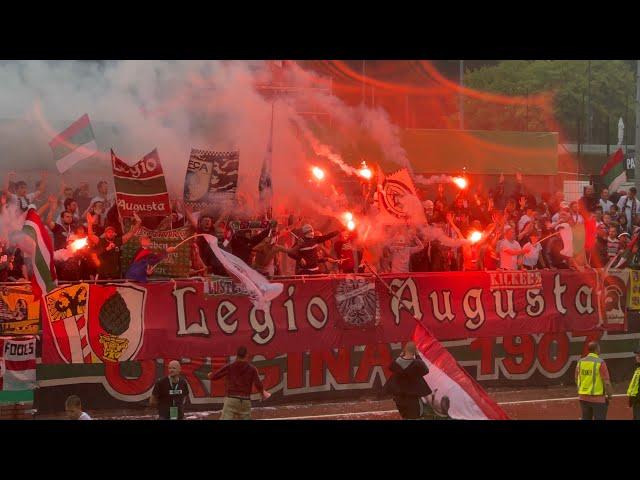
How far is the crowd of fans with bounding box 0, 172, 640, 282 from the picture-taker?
39.4 ft

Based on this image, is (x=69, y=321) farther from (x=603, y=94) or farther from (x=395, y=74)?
(x=603, y=94)

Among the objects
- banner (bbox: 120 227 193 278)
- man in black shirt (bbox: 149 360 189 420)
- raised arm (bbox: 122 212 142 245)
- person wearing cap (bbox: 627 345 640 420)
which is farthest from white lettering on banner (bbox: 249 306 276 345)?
person wearing cap (bbox: 627 345 640 420)

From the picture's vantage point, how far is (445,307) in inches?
485

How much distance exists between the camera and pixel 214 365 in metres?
11.5

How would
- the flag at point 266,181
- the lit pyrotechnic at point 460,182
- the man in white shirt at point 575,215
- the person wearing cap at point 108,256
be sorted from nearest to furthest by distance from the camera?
the person wearing cap at point 108,256
the flag at point 266,181
the man in white shirt at point 575,215
the lit pyrotechnic at point 460,182

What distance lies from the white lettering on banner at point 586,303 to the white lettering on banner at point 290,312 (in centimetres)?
424

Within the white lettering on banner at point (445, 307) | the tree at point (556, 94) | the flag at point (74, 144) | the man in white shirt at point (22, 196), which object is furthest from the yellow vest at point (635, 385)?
the tree at point (556, 94)

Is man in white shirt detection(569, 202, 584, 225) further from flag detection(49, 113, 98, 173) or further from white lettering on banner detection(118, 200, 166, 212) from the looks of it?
flag detection(49, 113, 98, 173)

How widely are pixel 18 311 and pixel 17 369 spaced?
Answer: 703 millimetres

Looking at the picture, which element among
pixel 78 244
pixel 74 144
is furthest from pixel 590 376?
pixel 74 144

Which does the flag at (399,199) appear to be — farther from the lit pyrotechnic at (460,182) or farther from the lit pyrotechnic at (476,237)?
the lit pyrotechnic at (460,182)

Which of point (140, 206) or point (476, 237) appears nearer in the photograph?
point (140, 206)

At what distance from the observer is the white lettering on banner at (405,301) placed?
12.0m

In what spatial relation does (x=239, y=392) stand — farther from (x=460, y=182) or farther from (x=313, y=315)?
(x=460, y=182)
